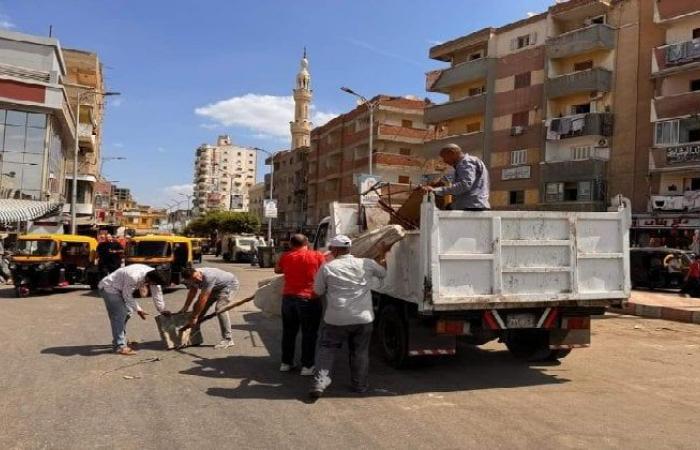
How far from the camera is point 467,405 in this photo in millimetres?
5918

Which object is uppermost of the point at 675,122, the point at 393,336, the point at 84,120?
the point at 84,120

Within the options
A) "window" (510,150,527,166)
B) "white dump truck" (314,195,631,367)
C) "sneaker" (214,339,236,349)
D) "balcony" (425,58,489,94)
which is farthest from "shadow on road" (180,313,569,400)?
"balcony" (425,58,489,94)

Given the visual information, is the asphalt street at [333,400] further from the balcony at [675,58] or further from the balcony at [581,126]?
the balcony at [581,126]

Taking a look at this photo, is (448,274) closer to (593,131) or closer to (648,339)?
(648,339)

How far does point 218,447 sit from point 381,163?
164 ft

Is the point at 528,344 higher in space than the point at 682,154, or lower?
lower

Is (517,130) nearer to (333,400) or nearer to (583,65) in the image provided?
(583,65)

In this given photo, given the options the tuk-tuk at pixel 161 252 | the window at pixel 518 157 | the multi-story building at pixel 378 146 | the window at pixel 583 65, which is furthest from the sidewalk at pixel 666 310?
the multi-story building at pixel 378 146

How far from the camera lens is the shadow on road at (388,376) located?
20.9 feet

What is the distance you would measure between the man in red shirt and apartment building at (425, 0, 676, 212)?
28.4 meters

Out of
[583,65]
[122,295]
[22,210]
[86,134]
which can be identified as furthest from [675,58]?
[86,134]

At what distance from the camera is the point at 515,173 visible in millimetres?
38938

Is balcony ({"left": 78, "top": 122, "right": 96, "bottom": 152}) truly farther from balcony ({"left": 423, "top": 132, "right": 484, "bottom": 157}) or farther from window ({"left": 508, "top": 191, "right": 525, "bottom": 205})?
window ({"left": 508, "top": 191, "right": 525, "bottom": 205})

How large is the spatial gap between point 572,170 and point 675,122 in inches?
236
